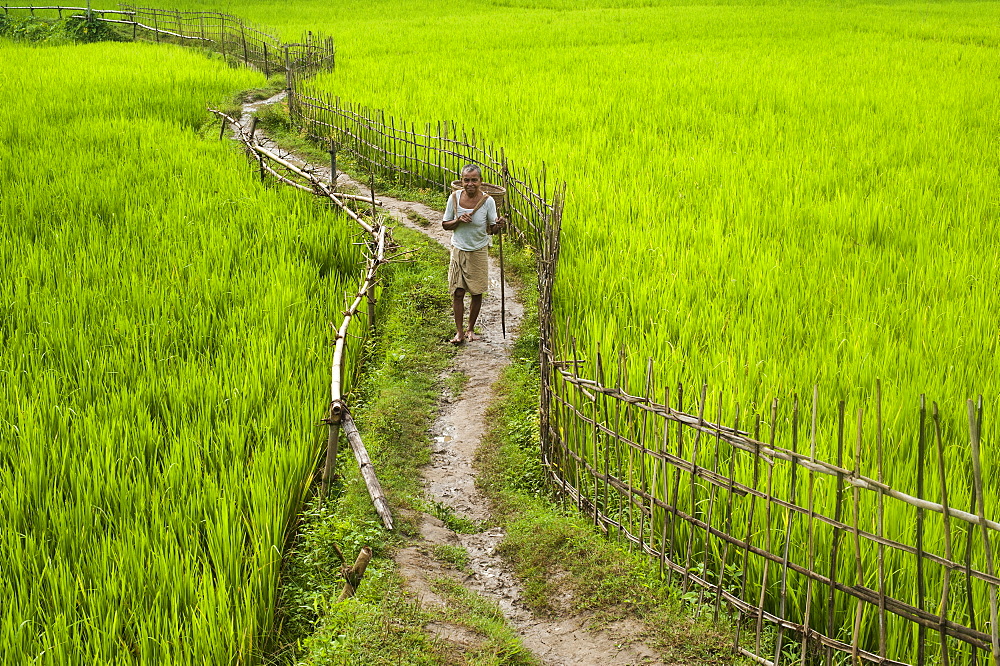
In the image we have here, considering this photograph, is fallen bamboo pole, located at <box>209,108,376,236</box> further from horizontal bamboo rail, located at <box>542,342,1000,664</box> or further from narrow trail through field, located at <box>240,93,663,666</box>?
horizontal bamboo rail, located at <box>542,342,1000,664</box>

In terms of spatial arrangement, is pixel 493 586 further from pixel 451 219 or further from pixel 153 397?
pixel 451 219

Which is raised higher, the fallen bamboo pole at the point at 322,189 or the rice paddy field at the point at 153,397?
the fallen bamboo pole at the point at 322,189

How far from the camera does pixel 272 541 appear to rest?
325 cm

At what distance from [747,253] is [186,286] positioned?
3.73 meters

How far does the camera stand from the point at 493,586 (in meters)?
3.47

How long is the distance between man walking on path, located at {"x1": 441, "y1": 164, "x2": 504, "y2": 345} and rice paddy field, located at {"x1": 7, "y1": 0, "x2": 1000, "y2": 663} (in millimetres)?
642

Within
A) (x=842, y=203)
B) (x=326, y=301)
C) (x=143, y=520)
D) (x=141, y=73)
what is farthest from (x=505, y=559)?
(x=141, y=73)

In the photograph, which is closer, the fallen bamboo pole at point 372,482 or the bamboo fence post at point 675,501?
the bamboo fence post at point 675,501

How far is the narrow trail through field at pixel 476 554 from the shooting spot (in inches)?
120

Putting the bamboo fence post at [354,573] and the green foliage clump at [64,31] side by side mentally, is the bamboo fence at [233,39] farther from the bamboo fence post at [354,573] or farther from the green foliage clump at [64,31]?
the bamboo fence post at [354,573]

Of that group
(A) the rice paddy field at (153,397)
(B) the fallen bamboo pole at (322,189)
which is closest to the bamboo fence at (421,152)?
(B) the fallen bamboo pole at (322,189)

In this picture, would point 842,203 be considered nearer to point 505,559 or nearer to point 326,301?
point 326,301

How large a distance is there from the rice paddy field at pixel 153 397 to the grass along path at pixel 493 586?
0.44m

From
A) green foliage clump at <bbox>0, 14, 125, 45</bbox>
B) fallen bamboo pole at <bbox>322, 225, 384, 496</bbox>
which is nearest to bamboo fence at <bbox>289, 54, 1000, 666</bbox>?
fallen bamboo pole at <bbox>322, 225, 384, 496</bbox>
